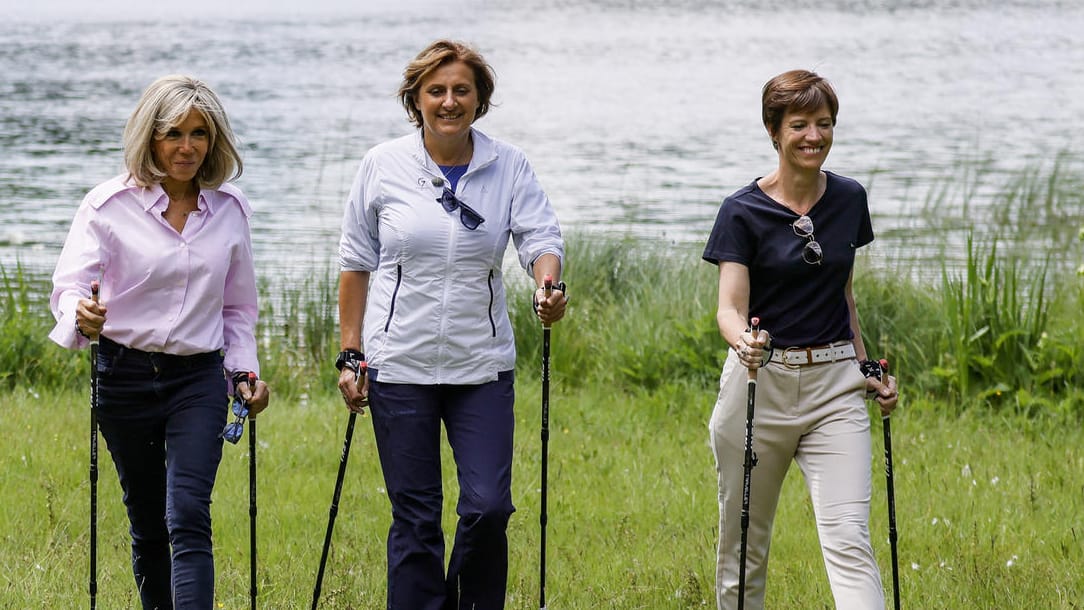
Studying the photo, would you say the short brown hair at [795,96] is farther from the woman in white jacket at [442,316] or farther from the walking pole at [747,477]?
the woman in white jacket at [442,316]

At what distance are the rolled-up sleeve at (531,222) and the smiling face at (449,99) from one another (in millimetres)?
300

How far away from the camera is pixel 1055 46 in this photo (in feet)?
117

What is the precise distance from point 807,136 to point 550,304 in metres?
1.01

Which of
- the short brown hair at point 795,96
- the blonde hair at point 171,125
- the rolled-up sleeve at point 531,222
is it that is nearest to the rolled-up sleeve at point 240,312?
the blonde hair at point 171,125

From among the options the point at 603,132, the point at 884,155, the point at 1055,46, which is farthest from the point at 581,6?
the point at 884,155

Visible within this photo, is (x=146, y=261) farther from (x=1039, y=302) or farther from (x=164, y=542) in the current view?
(x=1039, y=302)

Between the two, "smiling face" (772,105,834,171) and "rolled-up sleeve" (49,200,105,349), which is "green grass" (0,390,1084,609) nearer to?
"rolled-up sleeve" (49,200,105,349)

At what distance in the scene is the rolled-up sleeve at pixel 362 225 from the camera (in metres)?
5.30

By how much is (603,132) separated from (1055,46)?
1568cm

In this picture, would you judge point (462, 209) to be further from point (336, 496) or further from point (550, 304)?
point (336, 496)

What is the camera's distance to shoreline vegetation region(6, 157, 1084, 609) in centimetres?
640

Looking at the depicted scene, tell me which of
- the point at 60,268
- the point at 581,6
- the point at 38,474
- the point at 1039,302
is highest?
the point at 581,6

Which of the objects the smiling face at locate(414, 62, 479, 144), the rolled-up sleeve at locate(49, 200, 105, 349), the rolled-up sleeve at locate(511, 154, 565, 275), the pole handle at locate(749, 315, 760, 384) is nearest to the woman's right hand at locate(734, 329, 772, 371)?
the pole handle at locate(749, 315, 760, 384)

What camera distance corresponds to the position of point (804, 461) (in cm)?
516
